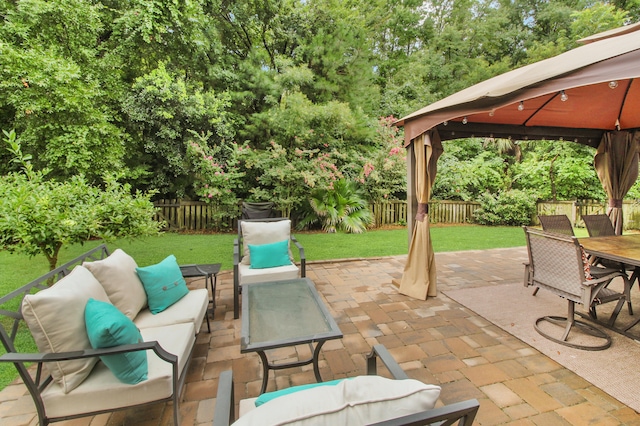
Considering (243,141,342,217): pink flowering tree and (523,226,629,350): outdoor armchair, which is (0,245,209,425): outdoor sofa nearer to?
(523,226,629,350): outdoor armchair

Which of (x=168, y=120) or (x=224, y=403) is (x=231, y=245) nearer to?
(x=168, y=120)

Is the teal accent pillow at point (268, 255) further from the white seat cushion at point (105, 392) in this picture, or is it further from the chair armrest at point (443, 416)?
the chair armrest at point (443, 416)

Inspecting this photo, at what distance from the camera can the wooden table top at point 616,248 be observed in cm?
281

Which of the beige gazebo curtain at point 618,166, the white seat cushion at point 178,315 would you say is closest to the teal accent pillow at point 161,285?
the white seat cushion at point 178,315

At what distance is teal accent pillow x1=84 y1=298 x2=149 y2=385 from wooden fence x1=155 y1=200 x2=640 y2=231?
22.8 ft

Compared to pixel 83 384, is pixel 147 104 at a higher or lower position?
higher

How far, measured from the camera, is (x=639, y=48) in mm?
1770

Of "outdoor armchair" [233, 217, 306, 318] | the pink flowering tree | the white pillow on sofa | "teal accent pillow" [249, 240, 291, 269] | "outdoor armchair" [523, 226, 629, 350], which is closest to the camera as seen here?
the white pillow on sofa

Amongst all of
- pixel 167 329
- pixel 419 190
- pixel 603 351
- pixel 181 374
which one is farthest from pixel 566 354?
pixel 167 329

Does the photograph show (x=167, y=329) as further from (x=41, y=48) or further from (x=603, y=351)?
(x=41, y=48)

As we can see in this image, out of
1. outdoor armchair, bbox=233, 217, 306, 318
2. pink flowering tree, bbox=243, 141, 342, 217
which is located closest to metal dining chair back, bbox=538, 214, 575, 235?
outdoor armchair, bbox=233, 217, 306, 318

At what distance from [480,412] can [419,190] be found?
8.30 ft

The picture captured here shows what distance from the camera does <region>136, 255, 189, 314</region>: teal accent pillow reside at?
98.5 inches

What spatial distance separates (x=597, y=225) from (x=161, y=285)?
547 centimetres
